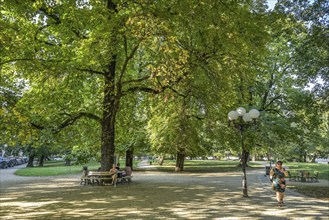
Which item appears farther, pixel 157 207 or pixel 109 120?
pixel 109 120

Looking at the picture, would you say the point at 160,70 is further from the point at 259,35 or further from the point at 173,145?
the point at 173,145

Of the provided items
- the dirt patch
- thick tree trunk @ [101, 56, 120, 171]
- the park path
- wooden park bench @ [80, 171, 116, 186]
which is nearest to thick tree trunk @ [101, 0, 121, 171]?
thick tree trunk @ [101, 56, 120, 171]

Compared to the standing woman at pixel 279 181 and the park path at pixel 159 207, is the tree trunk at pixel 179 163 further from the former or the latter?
the standing woman at pixel 279 181

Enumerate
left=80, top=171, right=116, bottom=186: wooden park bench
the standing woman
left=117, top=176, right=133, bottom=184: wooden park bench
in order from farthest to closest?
left=117, top=176, right=133, bottom=184: wooden park bench, left=80, top=171, right=116, bottom=186: wooden park bench, the standing woman

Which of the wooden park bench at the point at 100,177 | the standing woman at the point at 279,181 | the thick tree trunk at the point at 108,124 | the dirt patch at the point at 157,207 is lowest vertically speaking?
the dirt patch at the point at 157,207

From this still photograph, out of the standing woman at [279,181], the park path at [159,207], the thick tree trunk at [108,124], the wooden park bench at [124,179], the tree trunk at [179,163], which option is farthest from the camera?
the tree trunk at [179,163]

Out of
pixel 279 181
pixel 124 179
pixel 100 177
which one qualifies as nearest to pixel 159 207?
pixel 279 181

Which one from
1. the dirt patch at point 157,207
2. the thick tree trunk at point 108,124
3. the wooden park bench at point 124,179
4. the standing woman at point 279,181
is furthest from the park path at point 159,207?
the wooden park bench at point 124,179

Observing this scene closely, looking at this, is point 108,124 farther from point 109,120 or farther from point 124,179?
point 124,179

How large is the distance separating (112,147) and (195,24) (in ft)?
29.6

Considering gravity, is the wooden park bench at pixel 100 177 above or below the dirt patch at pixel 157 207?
above

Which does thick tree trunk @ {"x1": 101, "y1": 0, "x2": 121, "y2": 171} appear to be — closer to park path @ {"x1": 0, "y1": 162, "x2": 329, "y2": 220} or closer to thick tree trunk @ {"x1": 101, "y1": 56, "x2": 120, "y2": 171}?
thick tree trunk @ {"x1": 101, "y1": 56, "x2": 120, "y2": 171}

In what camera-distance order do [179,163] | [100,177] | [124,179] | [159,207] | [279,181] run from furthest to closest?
[179,163] → [124,179] → [100,177] → [279,181] → [159,207]

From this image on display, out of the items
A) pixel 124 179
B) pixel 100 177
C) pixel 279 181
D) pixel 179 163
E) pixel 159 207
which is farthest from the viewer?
pixel 179 163
